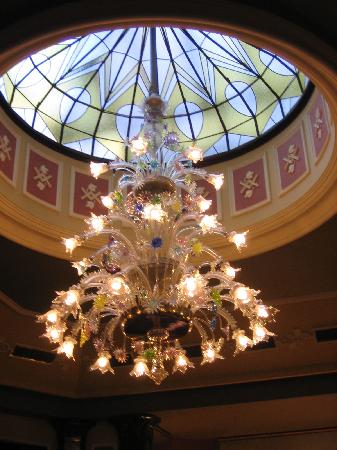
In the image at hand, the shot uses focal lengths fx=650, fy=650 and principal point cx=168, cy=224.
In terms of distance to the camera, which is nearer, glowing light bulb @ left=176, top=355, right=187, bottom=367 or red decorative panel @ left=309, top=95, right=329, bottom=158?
glowing light bulb @ left=176, top=355, right=187, bottom=367

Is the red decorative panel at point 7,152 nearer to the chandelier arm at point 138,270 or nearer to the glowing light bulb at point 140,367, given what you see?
the chandelier arm at point 138,270

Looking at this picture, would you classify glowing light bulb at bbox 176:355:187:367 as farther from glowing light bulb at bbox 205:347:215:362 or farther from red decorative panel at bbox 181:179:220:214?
red decorative panel at bbox 181:179:220:214

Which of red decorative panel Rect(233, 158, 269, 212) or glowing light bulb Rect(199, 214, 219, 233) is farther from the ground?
red decorative panel Rect(233, 158, 269, 212)

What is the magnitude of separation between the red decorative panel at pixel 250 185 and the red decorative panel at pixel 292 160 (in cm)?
37

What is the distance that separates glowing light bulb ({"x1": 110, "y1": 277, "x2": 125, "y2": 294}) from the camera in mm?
6996

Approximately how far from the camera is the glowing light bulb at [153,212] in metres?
7.32

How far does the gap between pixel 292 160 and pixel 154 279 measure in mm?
3835

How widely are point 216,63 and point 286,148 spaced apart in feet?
7.09

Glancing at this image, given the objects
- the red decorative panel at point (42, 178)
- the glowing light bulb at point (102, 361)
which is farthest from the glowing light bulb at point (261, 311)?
the red decorative panel at point (42, 178)

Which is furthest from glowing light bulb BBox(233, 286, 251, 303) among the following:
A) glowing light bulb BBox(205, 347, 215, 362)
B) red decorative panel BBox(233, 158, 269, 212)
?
red decorative panel BBox(233, 158, 269, 212)

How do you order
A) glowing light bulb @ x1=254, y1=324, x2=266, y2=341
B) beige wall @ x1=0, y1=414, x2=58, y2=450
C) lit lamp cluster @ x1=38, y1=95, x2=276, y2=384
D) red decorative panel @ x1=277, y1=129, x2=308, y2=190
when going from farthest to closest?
beige wall @ x1=0, y1=414, x2=58, y2=450
red decorative panel @ x1=277, y1=129, x2=308, y2=190
glowing light bulb @ x1=254, y1=324, x2=266, y2=341
lit lamp cluster @ x1=38, y1=95, x2=276, y2=384

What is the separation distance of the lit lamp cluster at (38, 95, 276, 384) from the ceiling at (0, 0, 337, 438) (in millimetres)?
2507

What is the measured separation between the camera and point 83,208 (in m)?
10.8

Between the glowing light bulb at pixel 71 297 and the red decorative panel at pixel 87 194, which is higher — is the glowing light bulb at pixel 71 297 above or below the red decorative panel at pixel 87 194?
below
